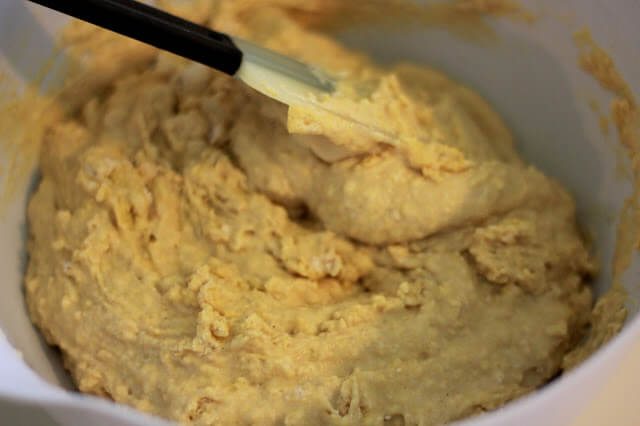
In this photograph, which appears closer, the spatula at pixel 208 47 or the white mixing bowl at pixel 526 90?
the spatula at pixel 208 47

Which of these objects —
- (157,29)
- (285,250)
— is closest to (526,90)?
(285,250)

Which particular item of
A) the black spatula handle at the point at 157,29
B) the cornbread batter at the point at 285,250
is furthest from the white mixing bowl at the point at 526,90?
the black spatula handle at the point at 157,29

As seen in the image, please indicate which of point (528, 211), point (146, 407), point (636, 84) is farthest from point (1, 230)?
point (636, 84)

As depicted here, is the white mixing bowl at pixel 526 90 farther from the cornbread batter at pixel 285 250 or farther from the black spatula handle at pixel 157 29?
the black spatula handle at pixel 157 29

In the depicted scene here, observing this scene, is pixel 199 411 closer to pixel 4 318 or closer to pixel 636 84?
pixel 4 318

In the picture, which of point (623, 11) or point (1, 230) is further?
point (1, 230)

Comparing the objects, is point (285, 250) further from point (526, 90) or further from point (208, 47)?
point (526, 90)

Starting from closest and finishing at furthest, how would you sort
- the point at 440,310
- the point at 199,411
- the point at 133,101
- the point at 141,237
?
the point at 199,411, the point at 440,310, the point at 141,237, the point at 133,101
